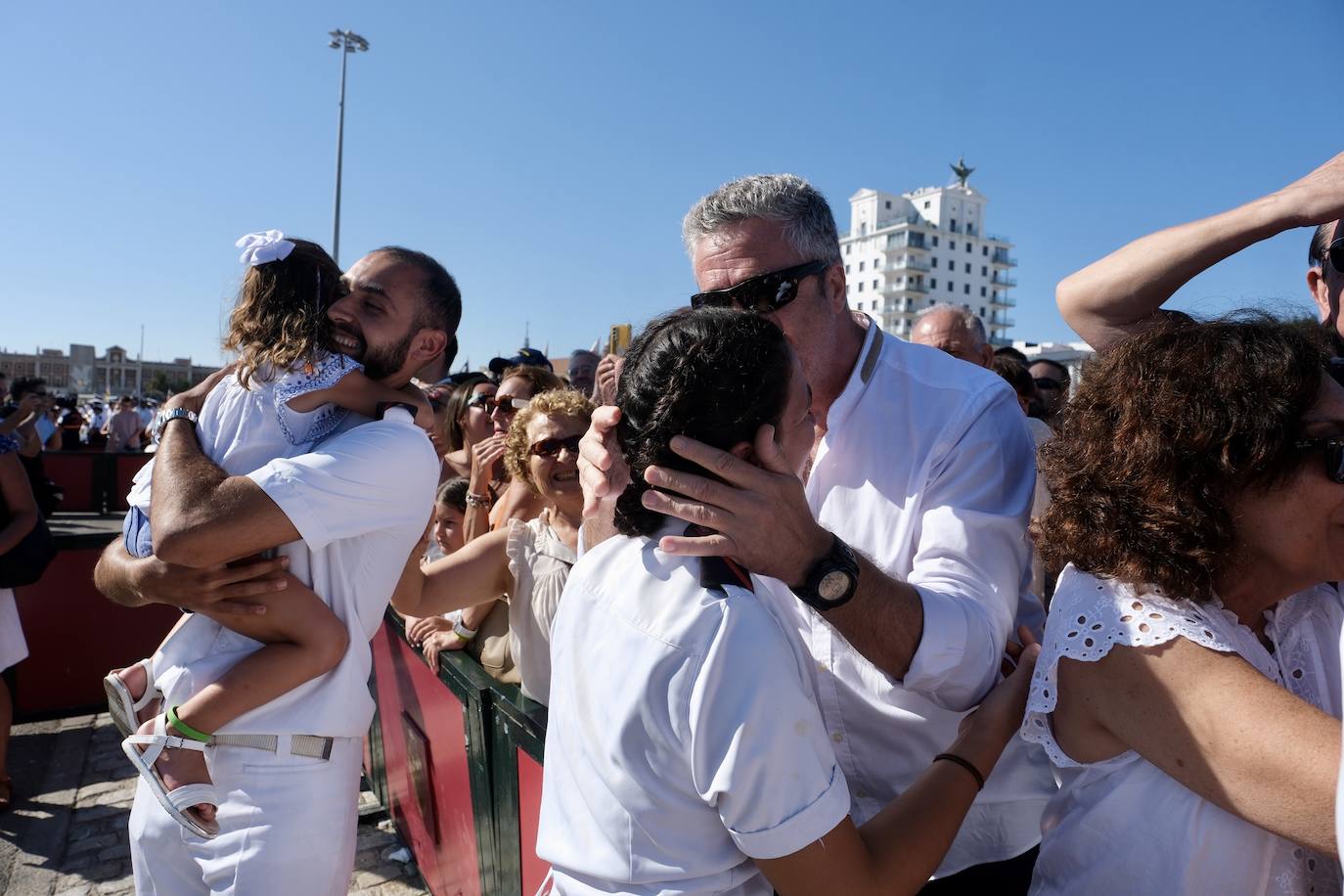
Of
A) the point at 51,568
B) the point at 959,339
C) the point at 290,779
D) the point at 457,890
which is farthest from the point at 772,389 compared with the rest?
the point at 51,568

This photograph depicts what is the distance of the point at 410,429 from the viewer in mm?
2270

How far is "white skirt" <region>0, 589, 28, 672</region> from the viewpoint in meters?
4.73

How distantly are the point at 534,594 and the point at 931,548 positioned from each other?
1622 mm

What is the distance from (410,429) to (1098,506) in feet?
5.49

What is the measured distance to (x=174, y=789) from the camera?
6.68 ft

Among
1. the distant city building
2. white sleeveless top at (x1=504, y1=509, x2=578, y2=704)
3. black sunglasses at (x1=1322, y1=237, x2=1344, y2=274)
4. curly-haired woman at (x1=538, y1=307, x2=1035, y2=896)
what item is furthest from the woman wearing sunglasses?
the distant city building

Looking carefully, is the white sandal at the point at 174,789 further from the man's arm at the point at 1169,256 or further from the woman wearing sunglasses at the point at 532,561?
the man's arm at the point at 1169,256

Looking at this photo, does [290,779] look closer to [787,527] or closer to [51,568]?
[787,527]

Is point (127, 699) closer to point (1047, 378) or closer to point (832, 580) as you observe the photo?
point (832, 580)

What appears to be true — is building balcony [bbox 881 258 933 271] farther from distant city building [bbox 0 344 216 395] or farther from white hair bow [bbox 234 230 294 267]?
white hair bow [bbox 234 230 294 267]

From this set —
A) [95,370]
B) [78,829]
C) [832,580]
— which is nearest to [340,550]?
[832,580]

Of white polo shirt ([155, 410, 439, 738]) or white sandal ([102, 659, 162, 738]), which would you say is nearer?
white polo shirt ([155, 410, 439, 738])

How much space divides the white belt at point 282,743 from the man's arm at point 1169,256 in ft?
7.06

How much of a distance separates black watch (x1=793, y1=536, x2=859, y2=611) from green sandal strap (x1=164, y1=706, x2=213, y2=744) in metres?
1.56
